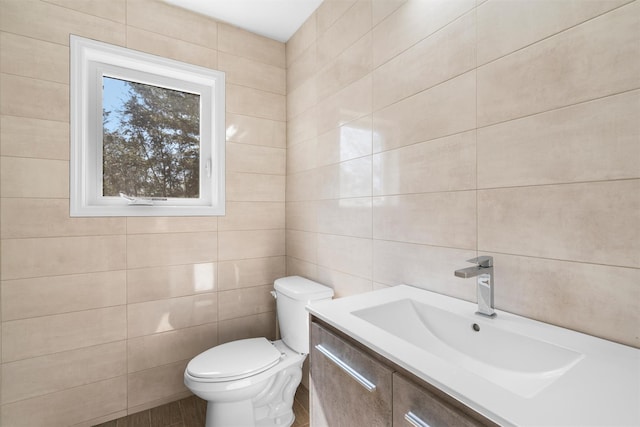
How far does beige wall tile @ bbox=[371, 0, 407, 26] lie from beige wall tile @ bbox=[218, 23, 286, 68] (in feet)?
3.33

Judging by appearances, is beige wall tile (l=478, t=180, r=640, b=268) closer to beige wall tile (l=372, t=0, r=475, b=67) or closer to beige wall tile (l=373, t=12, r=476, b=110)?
beige wall tile (l=373, t=12, r=476, b=110)

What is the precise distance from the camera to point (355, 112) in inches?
62.0

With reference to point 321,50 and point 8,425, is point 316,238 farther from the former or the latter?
point 8,425

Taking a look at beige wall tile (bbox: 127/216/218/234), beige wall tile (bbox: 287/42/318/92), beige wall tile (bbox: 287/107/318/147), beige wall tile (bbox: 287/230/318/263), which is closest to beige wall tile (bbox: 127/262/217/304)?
beige wall tile (bbox: 127/216/218/234)

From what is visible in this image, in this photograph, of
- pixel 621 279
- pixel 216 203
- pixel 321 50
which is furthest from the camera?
pixel 216 203

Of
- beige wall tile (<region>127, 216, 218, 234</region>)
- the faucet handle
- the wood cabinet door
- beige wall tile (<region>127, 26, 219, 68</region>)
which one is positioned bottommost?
the wood cabinet door

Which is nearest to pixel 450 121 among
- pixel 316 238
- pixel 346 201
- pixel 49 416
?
pixel 346 201

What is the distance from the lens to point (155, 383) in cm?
184

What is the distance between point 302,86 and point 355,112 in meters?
0.69

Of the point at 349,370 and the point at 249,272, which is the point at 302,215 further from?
the point at 349,370

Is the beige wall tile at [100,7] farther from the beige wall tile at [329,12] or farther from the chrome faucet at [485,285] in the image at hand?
the chrome faucet at [485,285]

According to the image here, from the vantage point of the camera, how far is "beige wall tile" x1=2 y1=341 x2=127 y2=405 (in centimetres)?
151

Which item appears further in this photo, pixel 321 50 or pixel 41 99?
pixel 321 50

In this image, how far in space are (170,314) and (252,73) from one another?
1.73 metres
